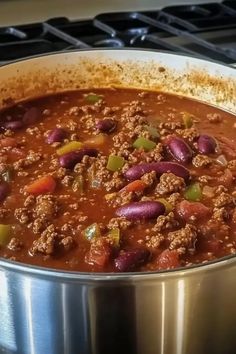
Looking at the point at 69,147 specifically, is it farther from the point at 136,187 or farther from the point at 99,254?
the point at 99,254

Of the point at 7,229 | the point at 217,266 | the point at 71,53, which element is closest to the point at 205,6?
the point at 71,53

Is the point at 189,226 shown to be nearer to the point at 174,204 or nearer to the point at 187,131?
the point at 174,204

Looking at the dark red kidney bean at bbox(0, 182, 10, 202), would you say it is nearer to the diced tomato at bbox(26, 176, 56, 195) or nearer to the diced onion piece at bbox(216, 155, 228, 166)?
the diced tomato at bbox(26, 176, 56, 195)

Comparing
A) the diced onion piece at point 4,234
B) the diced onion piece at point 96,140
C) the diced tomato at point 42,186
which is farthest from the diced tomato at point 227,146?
the diced onion piece at point 4,234

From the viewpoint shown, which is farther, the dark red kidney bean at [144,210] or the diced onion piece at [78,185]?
the diced onion piece at [78,185]

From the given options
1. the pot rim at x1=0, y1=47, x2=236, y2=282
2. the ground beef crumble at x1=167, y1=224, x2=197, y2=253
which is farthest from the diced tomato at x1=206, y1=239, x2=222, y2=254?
the pot rim at x1=0, y1=47, x2=236, y2=282

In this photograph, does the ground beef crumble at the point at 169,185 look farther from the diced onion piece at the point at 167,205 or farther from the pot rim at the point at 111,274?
the pot rim at the point at 111,274
